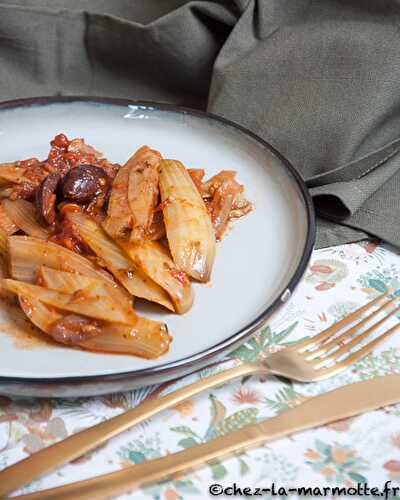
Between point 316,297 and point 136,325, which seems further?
point 316,297

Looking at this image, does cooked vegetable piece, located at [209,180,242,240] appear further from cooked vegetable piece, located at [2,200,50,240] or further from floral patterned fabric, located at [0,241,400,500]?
cooked vegetable piece, located at [2,200,50,240]

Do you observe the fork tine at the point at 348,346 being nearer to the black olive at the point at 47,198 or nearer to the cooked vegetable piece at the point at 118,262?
the cooked vegetable piece at the point at 118,262

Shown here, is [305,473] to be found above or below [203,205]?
below

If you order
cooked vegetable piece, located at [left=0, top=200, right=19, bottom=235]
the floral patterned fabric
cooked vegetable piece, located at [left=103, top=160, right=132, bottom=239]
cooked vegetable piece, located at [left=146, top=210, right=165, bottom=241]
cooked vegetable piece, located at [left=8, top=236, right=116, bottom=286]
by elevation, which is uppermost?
cooked vegetable piece, located at [left=103, top=160, right=132, bottom=239]

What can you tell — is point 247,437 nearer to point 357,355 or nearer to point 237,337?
point 237,337

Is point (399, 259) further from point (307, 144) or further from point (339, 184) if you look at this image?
point (307, 144)

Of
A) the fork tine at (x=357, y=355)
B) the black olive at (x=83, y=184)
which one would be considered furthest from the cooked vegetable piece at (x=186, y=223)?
the fork tine at (x=357, y=355)

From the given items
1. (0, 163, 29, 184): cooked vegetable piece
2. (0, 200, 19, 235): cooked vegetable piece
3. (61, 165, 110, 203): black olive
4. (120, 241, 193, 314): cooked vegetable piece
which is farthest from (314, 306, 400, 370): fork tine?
(0, 163, 29, 184): cooked vegetable piece

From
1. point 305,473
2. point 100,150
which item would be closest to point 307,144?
point 100,150
